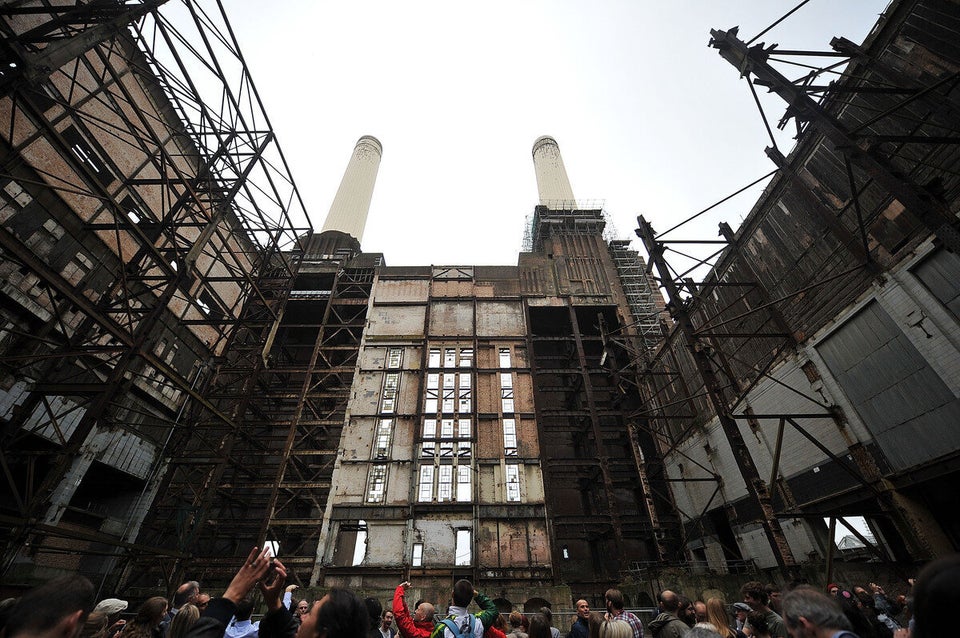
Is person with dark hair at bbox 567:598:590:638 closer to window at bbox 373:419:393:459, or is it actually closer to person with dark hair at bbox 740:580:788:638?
person with dark hair at bbox 740:580:788:638

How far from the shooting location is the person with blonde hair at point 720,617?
13.7ft

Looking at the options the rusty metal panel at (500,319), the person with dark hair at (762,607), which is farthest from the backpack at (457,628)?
the rusty metal panel at (500,319)

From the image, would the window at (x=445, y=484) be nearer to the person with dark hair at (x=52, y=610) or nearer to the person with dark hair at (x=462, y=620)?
the person with dark hair at (x=462, y=620)

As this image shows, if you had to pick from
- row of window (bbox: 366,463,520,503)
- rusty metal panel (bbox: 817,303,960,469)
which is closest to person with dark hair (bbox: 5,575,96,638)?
rusty metal panel (bbox: 817,303,960,469)

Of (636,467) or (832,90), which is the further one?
(636,467)

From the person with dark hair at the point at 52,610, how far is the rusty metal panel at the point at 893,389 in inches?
585

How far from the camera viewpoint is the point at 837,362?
1234 cm

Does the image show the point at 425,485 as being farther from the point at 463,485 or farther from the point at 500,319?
the point at 500,319

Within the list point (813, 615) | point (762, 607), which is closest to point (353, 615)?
point (813, 615)

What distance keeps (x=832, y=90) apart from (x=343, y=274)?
23.4 meters

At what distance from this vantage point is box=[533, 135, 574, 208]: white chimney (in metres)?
38.2

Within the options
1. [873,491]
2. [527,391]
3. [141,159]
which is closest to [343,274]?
[141,159]

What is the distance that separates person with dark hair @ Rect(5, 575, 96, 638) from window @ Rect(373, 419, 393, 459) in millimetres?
17830

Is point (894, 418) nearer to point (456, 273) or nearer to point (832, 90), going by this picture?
point (832, 90)
